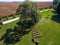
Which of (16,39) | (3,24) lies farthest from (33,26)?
(3,24)

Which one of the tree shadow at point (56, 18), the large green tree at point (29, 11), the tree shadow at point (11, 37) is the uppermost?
the large green tree at point (29, 11)

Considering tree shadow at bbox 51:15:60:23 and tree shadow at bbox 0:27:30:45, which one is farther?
tree shadow at bbox 51:15:60:23

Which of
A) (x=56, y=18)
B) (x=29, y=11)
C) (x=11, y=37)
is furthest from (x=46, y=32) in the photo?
(x=56, y=18)

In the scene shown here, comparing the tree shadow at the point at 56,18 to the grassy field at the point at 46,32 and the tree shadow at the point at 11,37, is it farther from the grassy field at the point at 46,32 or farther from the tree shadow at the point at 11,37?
the tree shadow at the point at 11,37

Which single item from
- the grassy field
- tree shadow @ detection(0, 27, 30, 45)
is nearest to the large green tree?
the grassy field

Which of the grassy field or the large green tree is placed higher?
the large green tree

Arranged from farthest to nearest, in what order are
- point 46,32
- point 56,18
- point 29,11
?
point 56,18 < point 29,11 < point 46,32

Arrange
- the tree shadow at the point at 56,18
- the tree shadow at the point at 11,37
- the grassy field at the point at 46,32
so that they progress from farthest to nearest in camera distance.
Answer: the tree shadow at the point at 56,18 → the tree shadow at the point at 11,37 → the grassy field at the point at 46,32

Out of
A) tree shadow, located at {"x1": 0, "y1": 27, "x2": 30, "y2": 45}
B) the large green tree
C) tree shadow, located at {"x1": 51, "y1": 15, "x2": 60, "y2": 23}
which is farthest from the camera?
tree shadow, located at {"x1": 51, "y1": 15, "x2": 60, "y2": 23}

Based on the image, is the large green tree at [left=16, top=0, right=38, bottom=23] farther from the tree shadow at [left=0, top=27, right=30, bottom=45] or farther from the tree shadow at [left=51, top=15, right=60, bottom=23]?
the tree shadow at [left=51, top=15, right=60, bottom=23]

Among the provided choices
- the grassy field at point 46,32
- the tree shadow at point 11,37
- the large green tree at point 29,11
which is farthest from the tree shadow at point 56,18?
the tree shadow at point 11,37

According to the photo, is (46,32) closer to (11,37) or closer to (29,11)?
(29,11)

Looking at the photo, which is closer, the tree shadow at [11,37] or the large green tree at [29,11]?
the tree shadow at [11,37]
